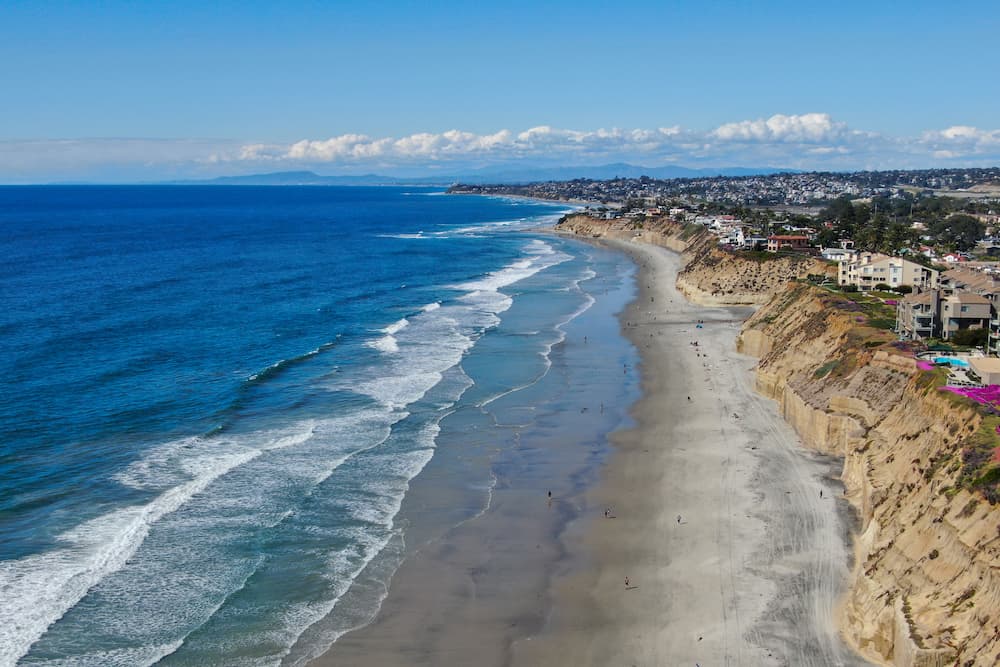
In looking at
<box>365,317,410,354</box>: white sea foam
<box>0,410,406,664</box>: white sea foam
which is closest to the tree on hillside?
<box>365,317,410,354</box>: white sea foam

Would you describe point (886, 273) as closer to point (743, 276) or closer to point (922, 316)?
point (922, 316)

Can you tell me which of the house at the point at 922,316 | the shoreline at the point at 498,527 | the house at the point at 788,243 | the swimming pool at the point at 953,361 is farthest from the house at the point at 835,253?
the swimming pool at the point at 953,361

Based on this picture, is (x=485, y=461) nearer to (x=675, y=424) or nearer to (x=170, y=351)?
(x=675, y=424)

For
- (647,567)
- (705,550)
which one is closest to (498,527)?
(647,567)

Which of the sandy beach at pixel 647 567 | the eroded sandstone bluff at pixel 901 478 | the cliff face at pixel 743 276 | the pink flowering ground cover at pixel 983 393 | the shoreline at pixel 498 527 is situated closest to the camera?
the eroded sandstone bluff at pixel 901 478

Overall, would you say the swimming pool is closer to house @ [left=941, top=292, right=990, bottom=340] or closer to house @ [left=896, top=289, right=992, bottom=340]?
house @ [left=896, top=289, right=992, bottom=340]

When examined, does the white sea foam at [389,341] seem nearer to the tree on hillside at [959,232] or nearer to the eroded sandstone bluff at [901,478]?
the eroded sandstone bluff at [901,478]
